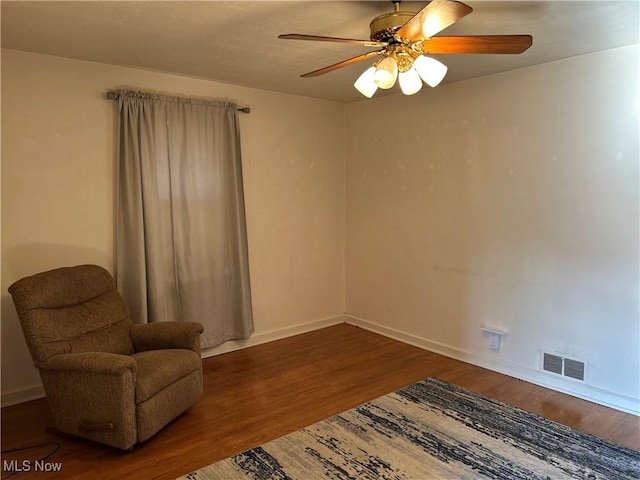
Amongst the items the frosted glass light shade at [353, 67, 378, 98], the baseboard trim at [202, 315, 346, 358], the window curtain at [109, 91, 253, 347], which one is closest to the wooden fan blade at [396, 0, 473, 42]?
the frosted glass light shade at [353, 67, 378, 98]

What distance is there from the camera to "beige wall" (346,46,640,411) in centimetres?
305

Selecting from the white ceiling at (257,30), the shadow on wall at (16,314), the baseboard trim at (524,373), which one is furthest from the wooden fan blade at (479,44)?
the shadow on wall at (16,314)

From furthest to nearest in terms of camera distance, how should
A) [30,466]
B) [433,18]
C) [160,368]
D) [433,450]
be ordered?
[160,368] < [433,450] < [30,466] < [433,18]

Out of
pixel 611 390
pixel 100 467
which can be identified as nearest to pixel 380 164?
pixel 611 390

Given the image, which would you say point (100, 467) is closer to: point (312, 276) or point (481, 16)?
point (312, 276)

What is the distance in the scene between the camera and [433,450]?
2588 mm

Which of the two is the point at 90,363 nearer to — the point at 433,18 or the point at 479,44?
the point at 433,18

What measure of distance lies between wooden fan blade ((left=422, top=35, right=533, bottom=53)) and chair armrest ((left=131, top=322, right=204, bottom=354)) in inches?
89.0

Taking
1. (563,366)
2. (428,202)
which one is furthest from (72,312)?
(563,366)

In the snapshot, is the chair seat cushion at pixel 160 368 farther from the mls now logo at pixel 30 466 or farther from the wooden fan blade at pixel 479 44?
the wooden fan blade at pixel 479 44

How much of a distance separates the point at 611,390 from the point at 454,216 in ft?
5.73

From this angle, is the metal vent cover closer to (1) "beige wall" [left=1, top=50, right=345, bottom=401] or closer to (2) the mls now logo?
(1) "beige wall" [left=1, top=50, right=345, bottom=401]

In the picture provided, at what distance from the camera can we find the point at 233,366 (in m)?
3.87

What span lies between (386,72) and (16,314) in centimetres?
299
